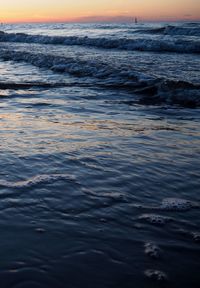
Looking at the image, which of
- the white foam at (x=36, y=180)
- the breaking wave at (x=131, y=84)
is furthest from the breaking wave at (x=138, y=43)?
the white foam at (x=36, y=180)

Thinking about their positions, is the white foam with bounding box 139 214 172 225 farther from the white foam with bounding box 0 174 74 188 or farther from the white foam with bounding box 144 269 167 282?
the white foam with bounding box 0 174 74 188

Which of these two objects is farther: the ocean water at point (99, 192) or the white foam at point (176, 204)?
the white foam at point (176, 204)

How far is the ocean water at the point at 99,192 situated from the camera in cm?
256

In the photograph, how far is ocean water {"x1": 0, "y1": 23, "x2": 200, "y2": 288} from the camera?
2.56m

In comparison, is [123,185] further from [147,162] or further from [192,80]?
[192,80]

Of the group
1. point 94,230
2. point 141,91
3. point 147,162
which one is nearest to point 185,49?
point 141,91

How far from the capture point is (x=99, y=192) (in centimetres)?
369

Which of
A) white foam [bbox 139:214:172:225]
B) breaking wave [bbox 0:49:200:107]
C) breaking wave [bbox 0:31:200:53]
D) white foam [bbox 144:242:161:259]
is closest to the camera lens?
white foam [bbox 144:242:161:259]

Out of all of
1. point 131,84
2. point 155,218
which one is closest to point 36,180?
point 155,218

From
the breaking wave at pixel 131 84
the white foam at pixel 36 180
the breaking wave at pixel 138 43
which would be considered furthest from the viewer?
the breaking wave at pixel 138 43

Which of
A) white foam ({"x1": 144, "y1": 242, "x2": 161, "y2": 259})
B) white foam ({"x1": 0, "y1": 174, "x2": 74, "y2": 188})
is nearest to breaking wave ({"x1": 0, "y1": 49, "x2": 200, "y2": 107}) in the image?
white foam ({"x1": 0, "y1": 174, "x2": 74, "y2": 188})

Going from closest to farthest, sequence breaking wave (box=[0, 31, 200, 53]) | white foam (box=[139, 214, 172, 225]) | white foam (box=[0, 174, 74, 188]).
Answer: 1. white foam (box=[139, 214, 172, 225])
2. white foam (box=[0, 174, 74, 188])
3. breaking wave (box=[0, 31, 200, 53])

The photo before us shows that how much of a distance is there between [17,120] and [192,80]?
19.4 feet

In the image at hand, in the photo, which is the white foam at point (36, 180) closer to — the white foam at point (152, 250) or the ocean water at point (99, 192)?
the ocean water at point (99, 192)
